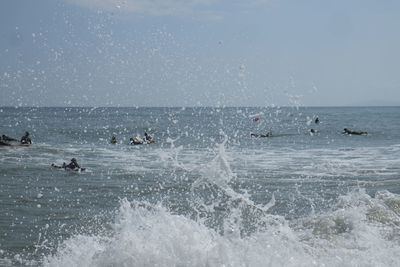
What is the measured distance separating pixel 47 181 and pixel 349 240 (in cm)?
1448

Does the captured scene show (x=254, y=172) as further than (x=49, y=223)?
Yes

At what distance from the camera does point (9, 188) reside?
19.7 m

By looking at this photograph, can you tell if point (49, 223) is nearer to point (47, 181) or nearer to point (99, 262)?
point (99, 262)

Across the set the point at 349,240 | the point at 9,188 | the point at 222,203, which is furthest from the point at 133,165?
the point at 349,240

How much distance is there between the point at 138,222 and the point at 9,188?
1199 centimetres

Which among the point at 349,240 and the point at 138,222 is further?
the point at 349,240

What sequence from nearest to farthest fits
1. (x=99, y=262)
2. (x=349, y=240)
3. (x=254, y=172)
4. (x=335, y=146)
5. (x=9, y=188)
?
(x=99, y=262)
(x=349, y=240)
(x=9, y=188)
(x=254, y=172)
(x=335, y=146)

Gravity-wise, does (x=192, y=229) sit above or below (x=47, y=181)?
above

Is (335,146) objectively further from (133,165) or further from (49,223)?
(49,223)

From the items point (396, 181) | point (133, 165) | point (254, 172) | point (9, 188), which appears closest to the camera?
point (9, 188)

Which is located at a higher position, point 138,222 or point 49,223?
point 138,222

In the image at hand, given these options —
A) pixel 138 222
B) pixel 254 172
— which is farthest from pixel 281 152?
pixel 138 222

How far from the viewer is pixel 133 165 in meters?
27.4

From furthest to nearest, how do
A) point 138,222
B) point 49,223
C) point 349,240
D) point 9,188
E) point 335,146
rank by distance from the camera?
point 335,146, point 9,188, point 49,223, point 349,240, point 138,222
